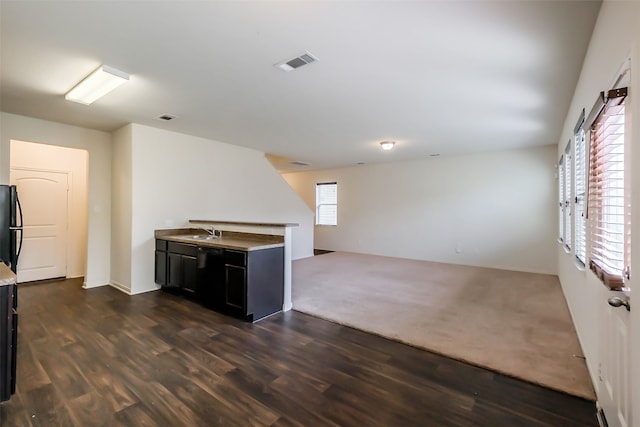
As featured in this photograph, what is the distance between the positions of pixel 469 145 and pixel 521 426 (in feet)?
16.8

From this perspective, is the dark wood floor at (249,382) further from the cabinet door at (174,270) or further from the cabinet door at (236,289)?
the cabinet door at (174,270)

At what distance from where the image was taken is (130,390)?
1999 millimetres

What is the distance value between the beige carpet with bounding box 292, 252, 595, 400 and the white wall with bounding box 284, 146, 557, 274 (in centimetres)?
61

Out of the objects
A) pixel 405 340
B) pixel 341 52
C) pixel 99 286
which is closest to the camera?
pixel 341 52

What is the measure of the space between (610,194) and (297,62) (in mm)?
2383

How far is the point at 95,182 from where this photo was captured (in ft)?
15.4

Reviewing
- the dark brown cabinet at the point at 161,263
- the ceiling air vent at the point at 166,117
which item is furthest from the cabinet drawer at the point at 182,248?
the ceiling air vent at the point at 166,117

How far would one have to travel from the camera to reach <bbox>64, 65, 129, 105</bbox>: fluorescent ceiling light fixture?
2.70 m

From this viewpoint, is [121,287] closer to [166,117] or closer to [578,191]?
[166,117]

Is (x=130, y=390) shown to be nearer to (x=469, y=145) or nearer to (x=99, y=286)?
(x=99, y=286)

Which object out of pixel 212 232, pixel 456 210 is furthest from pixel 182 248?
pixel 456 210

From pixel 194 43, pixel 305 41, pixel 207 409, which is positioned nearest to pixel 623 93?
→ pixel 305 41

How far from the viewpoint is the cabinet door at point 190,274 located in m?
3.81

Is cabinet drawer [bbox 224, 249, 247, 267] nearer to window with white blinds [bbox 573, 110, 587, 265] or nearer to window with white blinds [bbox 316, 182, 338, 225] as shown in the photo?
window with white blinds [bbox 573, 110, 587, 265]
